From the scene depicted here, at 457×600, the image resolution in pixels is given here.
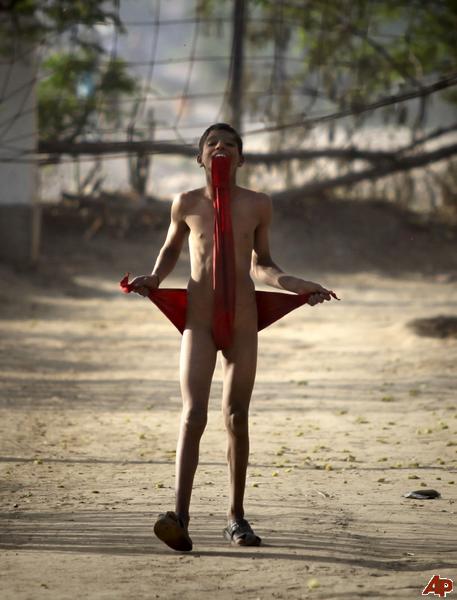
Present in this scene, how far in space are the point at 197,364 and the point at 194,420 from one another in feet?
0.81

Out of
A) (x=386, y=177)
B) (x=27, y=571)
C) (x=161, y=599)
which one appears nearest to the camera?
(x=161, y=599)

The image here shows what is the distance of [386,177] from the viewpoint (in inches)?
845

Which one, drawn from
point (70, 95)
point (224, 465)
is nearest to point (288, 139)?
point (70, 95)

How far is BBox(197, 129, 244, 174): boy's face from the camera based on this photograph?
4.90 meters

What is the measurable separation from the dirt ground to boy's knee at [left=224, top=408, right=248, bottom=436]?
0.49 metres

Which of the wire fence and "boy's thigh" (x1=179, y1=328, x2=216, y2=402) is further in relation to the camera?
the wire fence

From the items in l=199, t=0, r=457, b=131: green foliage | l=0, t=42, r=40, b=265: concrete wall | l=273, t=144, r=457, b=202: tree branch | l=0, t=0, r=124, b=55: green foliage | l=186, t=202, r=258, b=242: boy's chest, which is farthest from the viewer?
l=273, t=144, r=457, b=202: tree branch

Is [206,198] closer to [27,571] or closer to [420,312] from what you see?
[27,571]

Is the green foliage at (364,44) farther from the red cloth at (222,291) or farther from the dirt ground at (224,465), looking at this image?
the red cloth at (222,291)

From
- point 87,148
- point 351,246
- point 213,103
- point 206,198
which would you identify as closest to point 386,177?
point 351,246

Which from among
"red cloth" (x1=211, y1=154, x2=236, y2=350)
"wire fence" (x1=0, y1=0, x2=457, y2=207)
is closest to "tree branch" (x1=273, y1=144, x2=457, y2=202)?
"wire fence" (x1=0, y1=0, x2=457, y2=207)

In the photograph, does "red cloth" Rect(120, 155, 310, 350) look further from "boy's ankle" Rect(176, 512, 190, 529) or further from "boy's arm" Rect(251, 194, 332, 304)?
"boy's ankle" Rect(176, 512, 190, 529)

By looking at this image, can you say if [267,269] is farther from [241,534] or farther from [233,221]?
[241,534]

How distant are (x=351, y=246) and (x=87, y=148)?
5961mm
